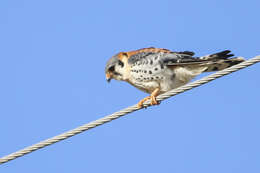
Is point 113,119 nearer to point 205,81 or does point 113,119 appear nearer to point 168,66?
point 205,81

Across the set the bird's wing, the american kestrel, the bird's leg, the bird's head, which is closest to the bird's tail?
the american kestrel

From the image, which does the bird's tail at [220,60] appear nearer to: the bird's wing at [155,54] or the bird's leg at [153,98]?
the bird's wing at [155,54]

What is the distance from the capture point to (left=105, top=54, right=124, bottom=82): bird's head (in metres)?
8.31

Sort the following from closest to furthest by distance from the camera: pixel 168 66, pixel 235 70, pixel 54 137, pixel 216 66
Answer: pixel 235 70 < pixel 54 137 < pixel 216 66 < pixel 168 66

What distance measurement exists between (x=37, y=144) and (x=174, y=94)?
176 centimetres

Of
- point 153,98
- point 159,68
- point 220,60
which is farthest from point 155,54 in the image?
point 220,60

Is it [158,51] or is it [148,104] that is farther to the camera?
[158,51]

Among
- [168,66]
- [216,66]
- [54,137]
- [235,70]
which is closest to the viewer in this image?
[235,70]

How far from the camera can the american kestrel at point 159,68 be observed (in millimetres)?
7492

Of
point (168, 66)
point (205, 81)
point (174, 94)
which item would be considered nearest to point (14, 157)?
point (174, 94)

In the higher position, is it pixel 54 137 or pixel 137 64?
pixel 137 64

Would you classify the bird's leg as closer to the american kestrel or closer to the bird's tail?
the american kestrel

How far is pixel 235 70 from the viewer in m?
5.33

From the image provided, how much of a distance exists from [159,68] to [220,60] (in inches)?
43.8
